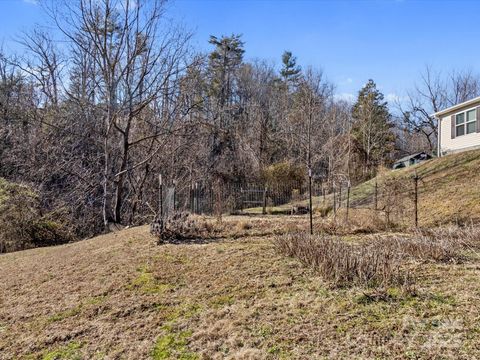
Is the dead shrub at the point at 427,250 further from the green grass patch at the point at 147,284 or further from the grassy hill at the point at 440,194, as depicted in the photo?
the grassy hill at the point at 440,194

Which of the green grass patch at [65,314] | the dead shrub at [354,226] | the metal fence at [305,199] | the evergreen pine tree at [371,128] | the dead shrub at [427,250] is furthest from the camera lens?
the evergreen pine tree at [371,128]

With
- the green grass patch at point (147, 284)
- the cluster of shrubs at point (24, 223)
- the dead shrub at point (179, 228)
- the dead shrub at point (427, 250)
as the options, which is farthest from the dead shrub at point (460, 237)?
the cluster of shrubs at point (24, 223)

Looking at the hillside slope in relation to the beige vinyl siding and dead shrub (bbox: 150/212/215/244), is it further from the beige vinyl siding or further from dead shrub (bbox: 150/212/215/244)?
dead shrub (bbox: 150/212/215/244)

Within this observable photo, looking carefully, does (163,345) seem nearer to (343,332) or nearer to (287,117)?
(343,332)

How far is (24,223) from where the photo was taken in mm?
11828

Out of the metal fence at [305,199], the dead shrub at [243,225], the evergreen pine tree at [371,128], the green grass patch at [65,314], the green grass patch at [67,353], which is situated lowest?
the green grass patch at [67,353]

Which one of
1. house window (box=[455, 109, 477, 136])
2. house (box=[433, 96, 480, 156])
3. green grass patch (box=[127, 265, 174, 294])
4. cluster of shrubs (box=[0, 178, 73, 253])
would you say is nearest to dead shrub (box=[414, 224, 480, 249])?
green grass patch (box=[127, 265, 174, 294])

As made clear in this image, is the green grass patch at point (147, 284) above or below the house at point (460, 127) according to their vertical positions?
below

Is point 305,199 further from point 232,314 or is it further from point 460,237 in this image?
point 232,314

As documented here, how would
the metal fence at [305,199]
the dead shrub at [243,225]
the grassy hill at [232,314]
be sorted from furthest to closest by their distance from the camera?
1. the metal fence at [305,199]
2. the dead shrub at [243,225]
3. the grassy hill at [232,314]

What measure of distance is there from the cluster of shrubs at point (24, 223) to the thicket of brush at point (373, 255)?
9.73m

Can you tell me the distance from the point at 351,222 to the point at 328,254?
11.9 feet

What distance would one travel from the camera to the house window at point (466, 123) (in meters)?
15.0

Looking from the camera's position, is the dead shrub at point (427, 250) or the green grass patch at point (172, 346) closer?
the green grass patch at point (172, 346)
